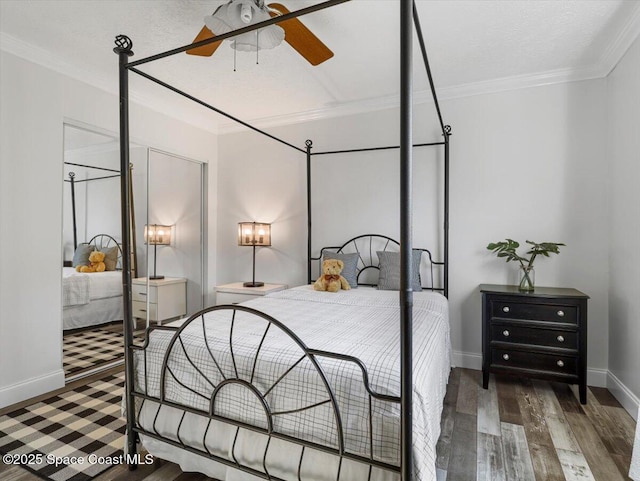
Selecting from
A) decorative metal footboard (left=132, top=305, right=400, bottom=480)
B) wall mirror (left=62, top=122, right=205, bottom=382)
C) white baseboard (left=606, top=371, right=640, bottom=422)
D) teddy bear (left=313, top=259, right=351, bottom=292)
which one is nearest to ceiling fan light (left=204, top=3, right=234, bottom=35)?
decorative metal footboard (left=132, top=305, right=400, bottom=480)

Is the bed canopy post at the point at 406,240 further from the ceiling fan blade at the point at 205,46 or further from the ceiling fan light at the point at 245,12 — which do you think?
the ceiling fan blade at the point at 205,46

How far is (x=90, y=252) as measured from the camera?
3.32 metres

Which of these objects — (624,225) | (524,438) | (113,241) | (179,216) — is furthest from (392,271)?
(113,241)

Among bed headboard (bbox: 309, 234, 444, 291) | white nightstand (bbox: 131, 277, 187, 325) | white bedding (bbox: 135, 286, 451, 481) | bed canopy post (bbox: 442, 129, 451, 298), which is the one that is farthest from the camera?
white nightstand (bbox: 131, 277, 187, 325)

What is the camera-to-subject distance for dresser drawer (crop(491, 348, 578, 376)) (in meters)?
2.70

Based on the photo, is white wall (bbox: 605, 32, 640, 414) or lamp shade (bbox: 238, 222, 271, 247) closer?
white wall (bbox: 605, 32, 640, 414)

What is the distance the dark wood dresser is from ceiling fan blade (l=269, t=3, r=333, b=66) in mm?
2137

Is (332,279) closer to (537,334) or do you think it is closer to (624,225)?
(537,334)

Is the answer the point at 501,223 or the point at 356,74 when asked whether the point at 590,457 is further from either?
the point at 356,74

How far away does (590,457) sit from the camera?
6.50 ft

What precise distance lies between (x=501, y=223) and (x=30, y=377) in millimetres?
3974

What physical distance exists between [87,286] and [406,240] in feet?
10.6

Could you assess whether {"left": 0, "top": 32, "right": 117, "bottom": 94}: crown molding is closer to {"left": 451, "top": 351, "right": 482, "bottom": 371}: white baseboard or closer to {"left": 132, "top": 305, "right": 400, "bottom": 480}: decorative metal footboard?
{"left": 132, "top": 305, "right": 400, "bottom": 480}: decorative metal footboard

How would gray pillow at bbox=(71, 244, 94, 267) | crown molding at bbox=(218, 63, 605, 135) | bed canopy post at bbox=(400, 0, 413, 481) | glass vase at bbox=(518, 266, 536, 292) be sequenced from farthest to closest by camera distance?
gray pillow at bbox=(71, 244, 94, 267), crown molding at bbox=(218, 63, 605, 135), glass vase at bbox=(518, 266, 536, 292), bed canopy post at bbox=(400, 0, 413, 481)
